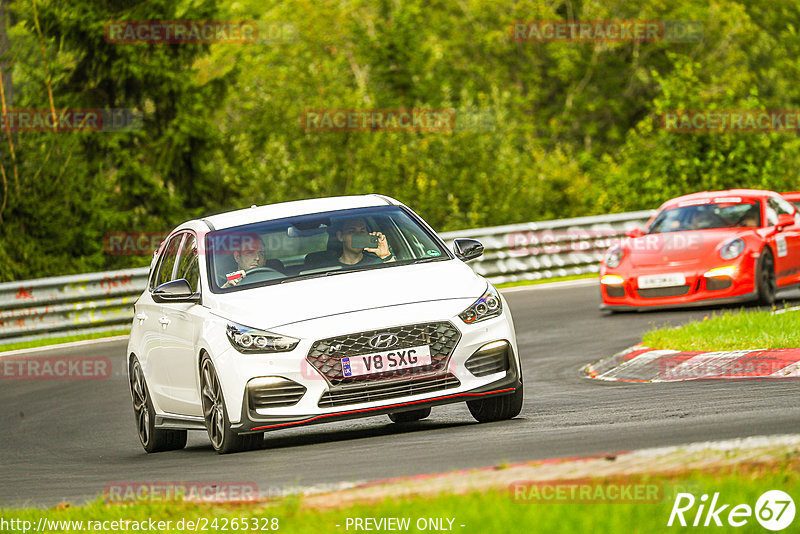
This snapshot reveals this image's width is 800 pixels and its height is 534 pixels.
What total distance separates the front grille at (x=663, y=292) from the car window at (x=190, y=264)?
8350 millimetres

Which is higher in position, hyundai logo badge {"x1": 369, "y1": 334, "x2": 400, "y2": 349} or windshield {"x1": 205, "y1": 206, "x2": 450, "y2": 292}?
windshield {"x1": 205, "y1": 206, "x2": 450, "y2": 292}

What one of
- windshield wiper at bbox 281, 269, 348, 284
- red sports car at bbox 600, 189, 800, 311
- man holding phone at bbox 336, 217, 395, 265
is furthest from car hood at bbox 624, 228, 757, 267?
windshield wiper at bbox 281, 269, 348, 284

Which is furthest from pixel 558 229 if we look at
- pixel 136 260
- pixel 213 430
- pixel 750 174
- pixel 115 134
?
pixel 213 430

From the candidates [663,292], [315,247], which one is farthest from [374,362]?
[663,292]

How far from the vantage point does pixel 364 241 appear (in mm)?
10016

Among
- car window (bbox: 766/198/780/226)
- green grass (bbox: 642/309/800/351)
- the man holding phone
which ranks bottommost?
car window (bbox: 766/198/780/226)

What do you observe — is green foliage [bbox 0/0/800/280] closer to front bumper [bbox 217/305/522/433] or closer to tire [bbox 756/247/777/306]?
tire [bbox 756/247/777/306]

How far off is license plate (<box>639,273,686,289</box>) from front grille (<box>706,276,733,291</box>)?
0.31m

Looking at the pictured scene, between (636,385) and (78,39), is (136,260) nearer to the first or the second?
(78,39)

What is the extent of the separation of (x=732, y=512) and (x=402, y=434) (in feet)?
14.6

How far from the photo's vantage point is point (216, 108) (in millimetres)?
33250

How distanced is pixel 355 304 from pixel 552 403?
2532 mm

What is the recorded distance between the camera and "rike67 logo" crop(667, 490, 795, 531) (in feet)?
16.6

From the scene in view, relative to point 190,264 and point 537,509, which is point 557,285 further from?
point 537,509
